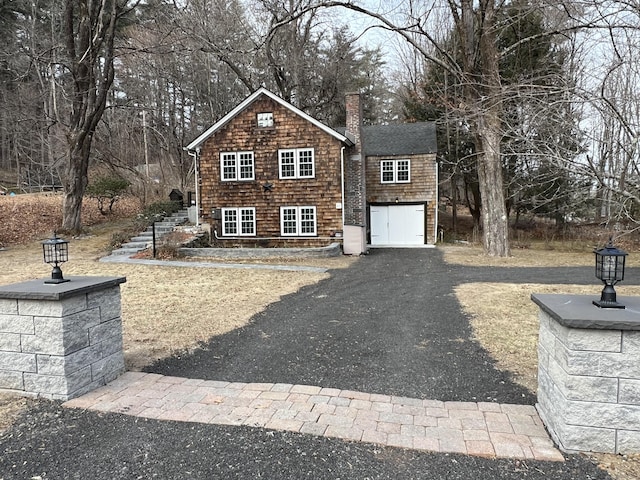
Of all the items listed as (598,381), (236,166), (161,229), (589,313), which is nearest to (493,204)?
(236,166)

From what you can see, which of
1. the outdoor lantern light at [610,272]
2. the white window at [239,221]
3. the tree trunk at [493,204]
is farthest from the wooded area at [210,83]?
the outdoor lantern light at [610,272]

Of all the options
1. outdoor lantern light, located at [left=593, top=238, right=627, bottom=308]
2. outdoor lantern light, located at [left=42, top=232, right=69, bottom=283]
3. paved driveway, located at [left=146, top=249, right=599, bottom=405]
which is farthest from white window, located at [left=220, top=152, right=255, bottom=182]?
outdoor lantern light, located at [left=593, top=238, right=627, bottom=308]

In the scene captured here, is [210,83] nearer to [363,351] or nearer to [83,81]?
[83,81]

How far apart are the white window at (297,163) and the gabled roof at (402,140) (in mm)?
4376

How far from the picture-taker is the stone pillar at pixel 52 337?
358 cm

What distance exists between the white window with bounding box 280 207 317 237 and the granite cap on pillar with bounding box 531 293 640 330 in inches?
568

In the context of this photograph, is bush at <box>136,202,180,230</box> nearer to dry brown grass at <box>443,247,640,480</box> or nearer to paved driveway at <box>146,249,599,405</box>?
paved driveway at <box>146,249,599,405</box>

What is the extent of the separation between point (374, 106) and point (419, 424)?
1253 inches

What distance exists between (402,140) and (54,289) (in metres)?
20.2

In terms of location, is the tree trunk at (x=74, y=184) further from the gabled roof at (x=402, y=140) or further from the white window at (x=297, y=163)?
the gabled roof at (x=402, y=140)

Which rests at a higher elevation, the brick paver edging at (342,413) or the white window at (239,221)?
the white window at (239,221)

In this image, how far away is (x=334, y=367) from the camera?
4.58m

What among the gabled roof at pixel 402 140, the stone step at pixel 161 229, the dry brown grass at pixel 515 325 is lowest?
the dry brown grass at pixel 515 325

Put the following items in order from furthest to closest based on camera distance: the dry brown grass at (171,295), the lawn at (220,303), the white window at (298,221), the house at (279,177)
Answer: the white window at (298,221)
the house at (279,177)
the dry brown grass at (171,295)
the lawn at (220,303)
